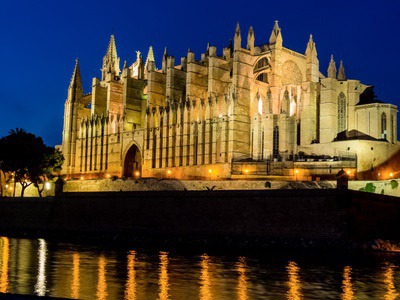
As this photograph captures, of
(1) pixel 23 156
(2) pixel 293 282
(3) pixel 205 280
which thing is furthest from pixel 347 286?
(1) pixel 23 156

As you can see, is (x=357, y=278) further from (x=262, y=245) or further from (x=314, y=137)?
(x=314, y=137)

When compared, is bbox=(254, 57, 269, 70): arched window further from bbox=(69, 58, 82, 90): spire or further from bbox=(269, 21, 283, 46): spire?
bbox=(69, 58, 82, 90): spire

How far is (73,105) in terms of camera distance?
7881cm

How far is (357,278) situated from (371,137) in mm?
32860

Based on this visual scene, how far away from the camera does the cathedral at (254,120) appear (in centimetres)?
5269

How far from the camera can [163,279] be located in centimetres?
2072

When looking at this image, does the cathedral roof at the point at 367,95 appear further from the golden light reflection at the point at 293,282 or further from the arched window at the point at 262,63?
the golden light reflection at the point at 293,282

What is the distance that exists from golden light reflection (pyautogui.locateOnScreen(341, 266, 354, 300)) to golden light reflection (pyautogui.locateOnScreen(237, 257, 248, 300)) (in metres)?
2.90

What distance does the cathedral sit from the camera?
52.7 metres

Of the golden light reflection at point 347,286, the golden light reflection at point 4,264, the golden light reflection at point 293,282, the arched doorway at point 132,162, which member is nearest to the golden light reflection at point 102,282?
the golden light reflection at point 4,264

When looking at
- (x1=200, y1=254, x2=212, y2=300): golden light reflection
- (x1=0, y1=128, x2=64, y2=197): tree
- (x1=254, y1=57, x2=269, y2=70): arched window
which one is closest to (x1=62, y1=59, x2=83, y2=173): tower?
(x1=0, y1=128, x2=64, y2=197): tree

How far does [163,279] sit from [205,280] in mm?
1413

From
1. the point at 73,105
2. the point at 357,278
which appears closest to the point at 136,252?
the point at 357,278

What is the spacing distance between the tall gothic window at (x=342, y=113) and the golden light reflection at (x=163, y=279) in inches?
1316
